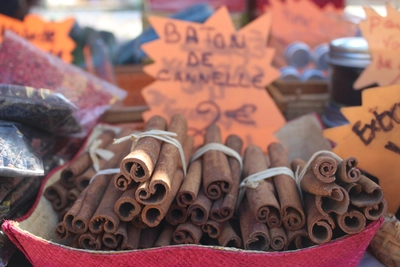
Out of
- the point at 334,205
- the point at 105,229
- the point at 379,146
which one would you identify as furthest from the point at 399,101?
the point at 105,229

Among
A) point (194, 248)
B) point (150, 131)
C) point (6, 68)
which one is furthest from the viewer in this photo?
point (6, 68)

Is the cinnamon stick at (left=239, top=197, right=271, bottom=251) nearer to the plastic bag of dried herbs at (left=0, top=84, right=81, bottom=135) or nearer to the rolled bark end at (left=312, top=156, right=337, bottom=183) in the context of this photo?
the rolled bark end at (left=312, top=156, right=337, bottom=183)

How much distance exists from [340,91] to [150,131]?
28.0 inches

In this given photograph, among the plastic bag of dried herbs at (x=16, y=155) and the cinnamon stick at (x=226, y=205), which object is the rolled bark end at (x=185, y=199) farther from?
the plastic bag of dried herbs at (x=16, y=155)

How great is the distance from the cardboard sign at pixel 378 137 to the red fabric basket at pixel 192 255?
0.77 ft

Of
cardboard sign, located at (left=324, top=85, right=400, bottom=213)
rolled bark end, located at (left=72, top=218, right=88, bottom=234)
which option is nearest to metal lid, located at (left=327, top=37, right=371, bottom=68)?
cardboard sign, located at (left=324, top=85, right=400, bottom=213)

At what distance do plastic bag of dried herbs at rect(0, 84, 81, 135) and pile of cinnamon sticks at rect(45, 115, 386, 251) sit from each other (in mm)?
202

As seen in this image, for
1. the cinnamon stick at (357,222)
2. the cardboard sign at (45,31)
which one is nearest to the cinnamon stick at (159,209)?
the cinnamon stick at (357,222)

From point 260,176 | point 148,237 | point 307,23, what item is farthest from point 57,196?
point 307,23

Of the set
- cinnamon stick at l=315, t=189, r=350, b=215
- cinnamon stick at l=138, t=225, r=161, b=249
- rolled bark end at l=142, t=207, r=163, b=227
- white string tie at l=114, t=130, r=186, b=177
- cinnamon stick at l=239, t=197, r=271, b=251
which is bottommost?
cinnamon stick at l=138, t=225, r=161, b=249

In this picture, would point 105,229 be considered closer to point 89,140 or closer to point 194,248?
point 194,248

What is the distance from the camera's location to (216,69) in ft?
4.37

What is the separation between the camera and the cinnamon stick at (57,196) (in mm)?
966

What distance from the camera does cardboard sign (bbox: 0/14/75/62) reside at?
1.62 m
